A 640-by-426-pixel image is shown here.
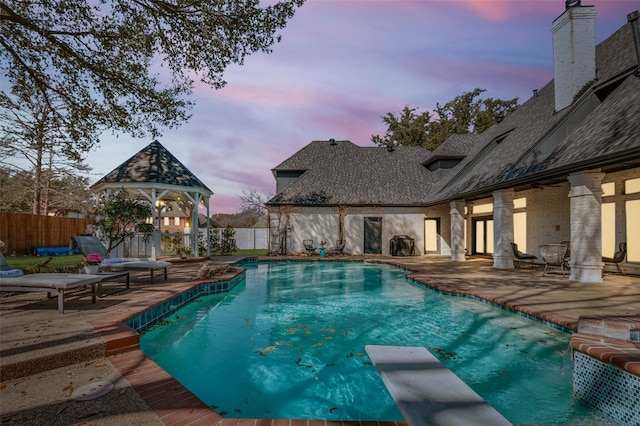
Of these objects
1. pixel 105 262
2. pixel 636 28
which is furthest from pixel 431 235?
pixel 105 262

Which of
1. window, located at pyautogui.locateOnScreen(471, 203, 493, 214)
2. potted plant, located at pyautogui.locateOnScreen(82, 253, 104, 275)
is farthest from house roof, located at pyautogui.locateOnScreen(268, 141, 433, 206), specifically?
potted plant, located at pyautogui.locateOnScreen(82, 253, 104, 275)

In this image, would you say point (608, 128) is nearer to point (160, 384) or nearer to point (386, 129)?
point (160, 384)

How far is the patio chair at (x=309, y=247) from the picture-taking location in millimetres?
18859

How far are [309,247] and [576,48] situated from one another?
14.8 m

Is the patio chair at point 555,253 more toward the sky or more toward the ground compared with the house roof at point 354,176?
more toward the ground

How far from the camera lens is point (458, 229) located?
15.3m

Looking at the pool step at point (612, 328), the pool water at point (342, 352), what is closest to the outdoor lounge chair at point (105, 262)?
the pool water at point (342, 352)

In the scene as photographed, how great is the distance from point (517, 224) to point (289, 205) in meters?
12.3

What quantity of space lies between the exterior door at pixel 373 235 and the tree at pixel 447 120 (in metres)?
21.5

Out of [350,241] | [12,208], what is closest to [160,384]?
[350,241]

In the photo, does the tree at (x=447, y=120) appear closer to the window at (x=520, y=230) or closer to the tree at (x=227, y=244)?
the window at (x=520, y=230)

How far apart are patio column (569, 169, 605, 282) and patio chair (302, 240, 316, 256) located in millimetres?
12656

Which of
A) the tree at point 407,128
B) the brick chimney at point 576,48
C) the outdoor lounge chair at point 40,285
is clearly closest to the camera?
the outdoor lounge chair at point 40,285

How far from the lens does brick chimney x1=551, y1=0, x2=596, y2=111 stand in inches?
454
